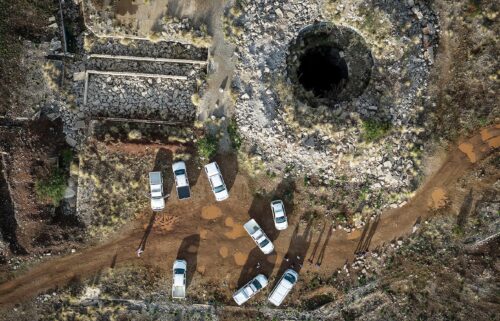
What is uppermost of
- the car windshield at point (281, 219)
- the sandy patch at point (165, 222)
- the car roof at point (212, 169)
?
the car roof at point (212, 169)

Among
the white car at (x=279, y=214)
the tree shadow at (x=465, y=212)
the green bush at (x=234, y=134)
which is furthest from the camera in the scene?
the tree shadow at (x=465, y=212)

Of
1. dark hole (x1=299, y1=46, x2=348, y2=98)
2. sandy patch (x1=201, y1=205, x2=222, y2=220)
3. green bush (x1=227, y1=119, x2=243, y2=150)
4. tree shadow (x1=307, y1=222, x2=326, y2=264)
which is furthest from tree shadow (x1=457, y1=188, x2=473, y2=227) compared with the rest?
sandy patch (x1=201, y1=205, x2=222, y2=220)

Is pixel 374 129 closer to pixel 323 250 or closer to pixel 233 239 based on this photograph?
pixel 323 250

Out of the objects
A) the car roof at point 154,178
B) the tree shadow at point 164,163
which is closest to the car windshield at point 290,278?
the tree shadow at point 164,163

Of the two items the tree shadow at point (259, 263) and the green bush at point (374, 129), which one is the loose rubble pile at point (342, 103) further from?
the tree shadow at point (259, 263)

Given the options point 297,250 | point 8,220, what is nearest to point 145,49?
point 8,220

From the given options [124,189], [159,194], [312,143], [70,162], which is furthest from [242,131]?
[70,162]
